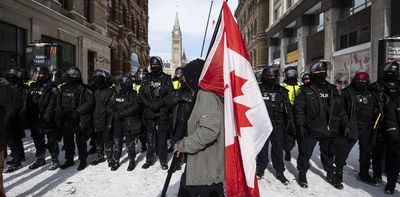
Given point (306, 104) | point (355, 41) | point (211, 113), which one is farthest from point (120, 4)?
point (211, 113)

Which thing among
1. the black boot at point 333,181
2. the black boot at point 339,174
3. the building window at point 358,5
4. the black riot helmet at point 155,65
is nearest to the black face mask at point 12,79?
the black riot helmet at point 155,65

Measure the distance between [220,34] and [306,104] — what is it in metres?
2.77

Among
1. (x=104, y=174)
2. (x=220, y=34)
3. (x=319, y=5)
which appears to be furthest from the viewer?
(x=319, y=5)

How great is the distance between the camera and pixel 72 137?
584cm

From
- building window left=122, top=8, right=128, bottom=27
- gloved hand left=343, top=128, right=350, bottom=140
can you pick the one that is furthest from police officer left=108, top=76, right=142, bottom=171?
building window left=122, top=8, right=128, bottom=27

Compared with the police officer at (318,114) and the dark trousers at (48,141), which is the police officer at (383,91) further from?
the dark trousers at (48,141)

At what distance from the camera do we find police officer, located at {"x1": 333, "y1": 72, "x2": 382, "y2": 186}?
199 inches

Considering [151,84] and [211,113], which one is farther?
[151,84]

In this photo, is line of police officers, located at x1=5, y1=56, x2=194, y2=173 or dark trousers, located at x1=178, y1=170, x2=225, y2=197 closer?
dark trousers, located at x1=178, y1=170, x2=225, y2=197

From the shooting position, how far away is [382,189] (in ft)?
16.0

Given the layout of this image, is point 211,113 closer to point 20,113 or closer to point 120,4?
point 20,113

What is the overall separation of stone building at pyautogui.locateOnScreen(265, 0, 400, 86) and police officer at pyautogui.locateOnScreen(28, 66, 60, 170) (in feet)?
22.6

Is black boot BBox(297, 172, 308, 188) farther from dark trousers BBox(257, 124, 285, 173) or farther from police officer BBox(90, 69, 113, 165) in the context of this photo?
police officer BBox(90, 69, 113, 165)

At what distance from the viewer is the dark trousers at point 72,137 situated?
5758 mm
